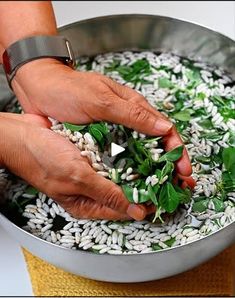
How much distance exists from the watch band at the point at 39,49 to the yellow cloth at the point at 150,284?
0.27 metres

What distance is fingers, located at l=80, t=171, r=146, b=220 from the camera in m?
0.70

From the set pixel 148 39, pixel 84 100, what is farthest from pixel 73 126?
pixel 148 39

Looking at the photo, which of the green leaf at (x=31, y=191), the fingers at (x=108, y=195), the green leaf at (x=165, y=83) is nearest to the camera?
the fingers at (x=108, y=195)

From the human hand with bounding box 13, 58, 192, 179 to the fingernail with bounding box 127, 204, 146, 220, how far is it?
2.5 inches

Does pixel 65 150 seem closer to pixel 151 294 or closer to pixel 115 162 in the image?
pixel 115 162

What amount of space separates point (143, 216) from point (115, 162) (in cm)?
8

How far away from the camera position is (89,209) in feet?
2.45

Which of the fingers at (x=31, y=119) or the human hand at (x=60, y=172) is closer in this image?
the human hand at (x=60, y=172)

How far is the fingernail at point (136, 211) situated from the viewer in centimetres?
71

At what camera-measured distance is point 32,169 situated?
29.5 inches

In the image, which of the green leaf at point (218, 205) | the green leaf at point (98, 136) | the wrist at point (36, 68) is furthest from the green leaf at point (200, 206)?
the wrist at point (36, 68)

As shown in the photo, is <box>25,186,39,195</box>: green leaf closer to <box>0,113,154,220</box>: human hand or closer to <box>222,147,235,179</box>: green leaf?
<box>0,113,154,220</box>: human hand

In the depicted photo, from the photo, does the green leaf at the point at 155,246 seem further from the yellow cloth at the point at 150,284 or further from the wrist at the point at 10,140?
the wrist at the point at 10,140

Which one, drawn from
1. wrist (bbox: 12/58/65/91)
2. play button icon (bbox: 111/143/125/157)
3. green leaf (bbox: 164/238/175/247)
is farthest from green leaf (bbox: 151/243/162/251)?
wrist (bbox: 12/58/65/91)
